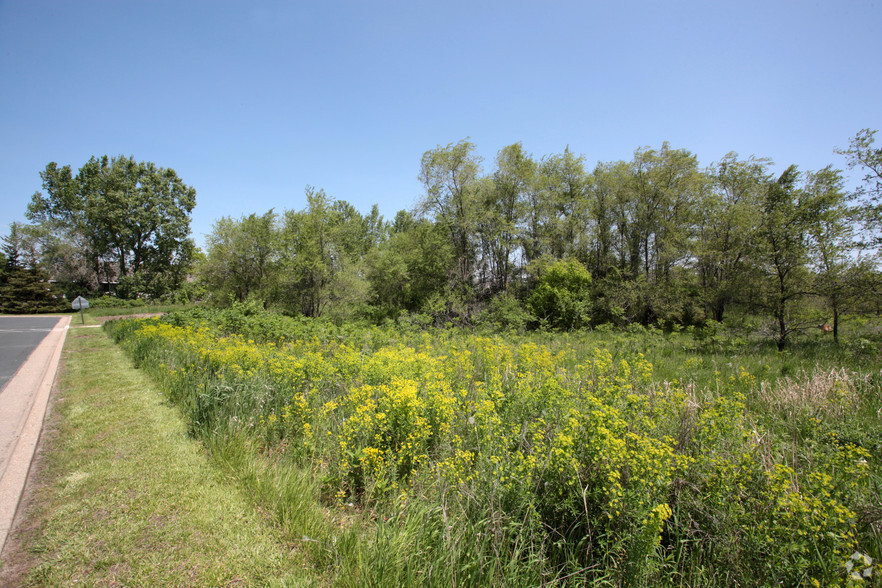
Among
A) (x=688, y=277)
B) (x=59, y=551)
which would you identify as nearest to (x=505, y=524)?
(x=59, y=551)

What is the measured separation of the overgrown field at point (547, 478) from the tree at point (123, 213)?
166ft

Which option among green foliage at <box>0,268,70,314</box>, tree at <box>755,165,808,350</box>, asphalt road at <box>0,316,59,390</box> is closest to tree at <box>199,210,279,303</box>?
asphalt road at <box>0,316,59,390</box>

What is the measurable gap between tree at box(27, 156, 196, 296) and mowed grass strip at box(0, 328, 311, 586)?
162 ft

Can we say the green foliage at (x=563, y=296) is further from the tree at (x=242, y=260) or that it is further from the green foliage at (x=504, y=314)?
the tree at (x=242, y=260)

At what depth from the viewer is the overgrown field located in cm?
231

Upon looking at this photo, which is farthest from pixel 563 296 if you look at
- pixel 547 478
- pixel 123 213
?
pixel 123 213

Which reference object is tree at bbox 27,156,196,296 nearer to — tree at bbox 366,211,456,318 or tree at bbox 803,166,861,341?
tree at bbox 366,211,456,318

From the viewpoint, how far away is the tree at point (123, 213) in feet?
139

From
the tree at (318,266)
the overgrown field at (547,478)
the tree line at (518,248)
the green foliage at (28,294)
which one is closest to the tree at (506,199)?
the tree line at (518,248)

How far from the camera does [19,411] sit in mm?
5941

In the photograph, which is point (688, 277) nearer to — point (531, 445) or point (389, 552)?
point (531, 445)

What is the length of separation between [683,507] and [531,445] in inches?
47.3

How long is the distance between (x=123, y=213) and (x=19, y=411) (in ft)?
158

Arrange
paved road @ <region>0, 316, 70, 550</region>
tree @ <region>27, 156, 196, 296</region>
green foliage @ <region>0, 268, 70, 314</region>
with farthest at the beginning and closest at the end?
tree @ <region>27, 156, 196, 296</region> < green foliage @ <region>0, 268, 70, 314</region> < paved road @ <region>0, 316, 70, 550</region>
